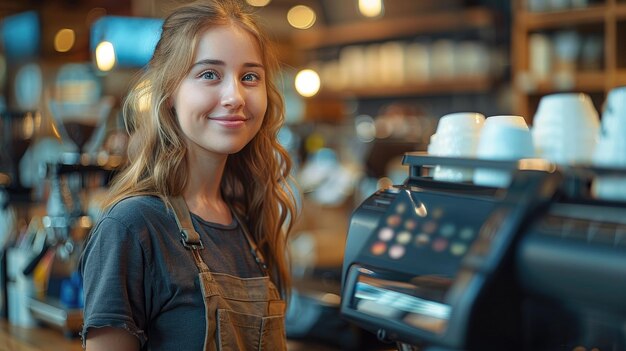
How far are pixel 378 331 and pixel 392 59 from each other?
229 inches

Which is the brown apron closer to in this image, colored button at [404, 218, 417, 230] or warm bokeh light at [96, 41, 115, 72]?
colored button at [404, 218, 417, 230]

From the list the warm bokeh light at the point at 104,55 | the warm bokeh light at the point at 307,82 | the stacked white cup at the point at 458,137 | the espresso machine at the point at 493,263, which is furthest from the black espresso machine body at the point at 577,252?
the warm bokeh light at the point at 307,82

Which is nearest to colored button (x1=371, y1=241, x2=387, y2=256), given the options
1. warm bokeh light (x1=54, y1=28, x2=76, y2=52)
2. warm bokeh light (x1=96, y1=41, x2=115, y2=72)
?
warm bokeh light (x1=96, y1=41, x2=115, y2=72)

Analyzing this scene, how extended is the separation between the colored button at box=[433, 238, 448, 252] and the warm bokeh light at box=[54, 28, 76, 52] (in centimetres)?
690

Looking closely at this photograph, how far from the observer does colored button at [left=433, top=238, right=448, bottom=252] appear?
40.8 inches

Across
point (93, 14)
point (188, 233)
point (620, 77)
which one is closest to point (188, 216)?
point (188, 233)

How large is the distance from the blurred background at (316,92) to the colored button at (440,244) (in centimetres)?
92

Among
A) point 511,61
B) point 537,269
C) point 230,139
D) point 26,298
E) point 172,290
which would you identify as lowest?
point 26,298

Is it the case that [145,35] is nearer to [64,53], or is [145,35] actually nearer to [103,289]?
[64,53]

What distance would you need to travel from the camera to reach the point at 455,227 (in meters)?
1.05

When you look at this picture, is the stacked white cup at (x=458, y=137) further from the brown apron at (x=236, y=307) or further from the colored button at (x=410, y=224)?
the brown apron at (x=236, y=307)

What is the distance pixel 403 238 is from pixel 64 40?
6884 millimetres

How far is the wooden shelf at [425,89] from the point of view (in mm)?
6145

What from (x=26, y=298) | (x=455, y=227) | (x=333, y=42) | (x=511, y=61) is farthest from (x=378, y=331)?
(x=333, y=42)
